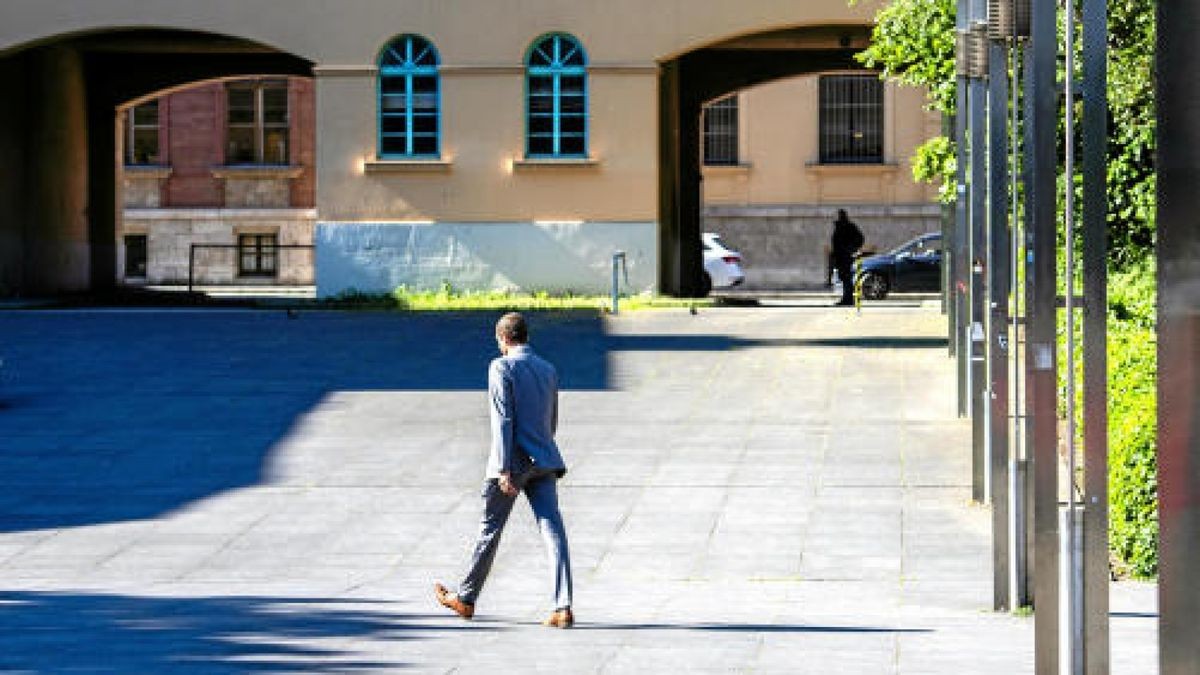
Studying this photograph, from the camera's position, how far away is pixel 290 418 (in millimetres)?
21016

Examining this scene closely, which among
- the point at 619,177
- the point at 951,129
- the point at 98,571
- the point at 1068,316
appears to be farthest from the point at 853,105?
the point at 1068,316

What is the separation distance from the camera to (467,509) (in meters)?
16.8

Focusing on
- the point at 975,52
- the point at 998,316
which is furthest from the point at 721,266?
the point at 998,316

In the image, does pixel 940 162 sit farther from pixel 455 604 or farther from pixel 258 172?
pixel 258 172

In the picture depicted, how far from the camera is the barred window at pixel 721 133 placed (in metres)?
52.2

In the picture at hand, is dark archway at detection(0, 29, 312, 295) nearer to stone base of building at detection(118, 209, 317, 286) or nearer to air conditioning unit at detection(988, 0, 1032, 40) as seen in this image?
→ stone base of building at detection(118, 209, 317, 286)

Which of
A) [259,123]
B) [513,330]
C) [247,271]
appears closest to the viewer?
[513,330]

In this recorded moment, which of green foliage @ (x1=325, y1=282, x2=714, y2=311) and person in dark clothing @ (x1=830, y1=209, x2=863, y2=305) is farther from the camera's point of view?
person in dark clothing @ (x1=830, y1=209, x2=863, y2=305)

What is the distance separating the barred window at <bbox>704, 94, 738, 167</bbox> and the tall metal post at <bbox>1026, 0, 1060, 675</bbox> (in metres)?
43.5

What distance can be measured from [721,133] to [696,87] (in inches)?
486

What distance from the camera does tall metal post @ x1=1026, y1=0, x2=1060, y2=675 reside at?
8242 millimetres

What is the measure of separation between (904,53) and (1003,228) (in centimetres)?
1055

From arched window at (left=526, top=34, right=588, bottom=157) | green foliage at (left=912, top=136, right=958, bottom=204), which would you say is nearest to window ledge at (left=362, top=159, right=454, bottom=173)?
arched window at (left=526, top=34, right=588, bottom=157)

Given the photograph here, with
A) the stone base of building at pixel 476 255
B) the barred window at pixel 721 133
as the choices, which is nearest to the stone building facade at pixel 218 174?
the barred window at pixel 721 133
